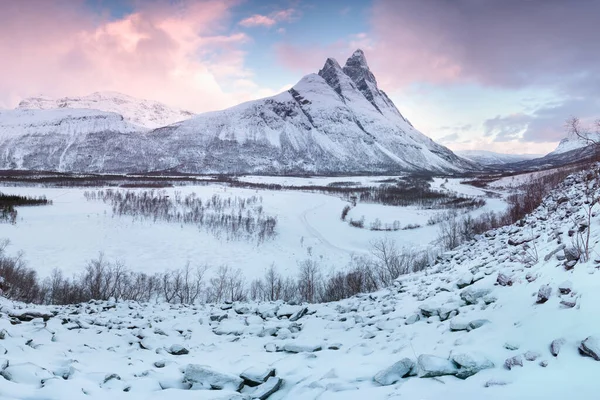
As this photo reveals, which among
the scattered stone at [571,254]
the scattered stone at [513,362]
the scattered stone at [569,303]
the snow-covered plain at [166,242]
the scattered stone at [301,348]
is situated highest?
the scattered stone at [571,254]

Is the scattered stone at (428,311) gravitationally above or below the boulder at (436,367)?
below

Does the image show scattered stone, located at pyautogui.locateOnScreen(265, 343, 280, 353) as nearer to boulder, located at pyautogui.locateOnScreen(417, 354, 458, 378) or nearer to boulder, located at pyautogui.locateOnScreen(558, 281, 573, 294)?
boulder, located at pyautogui.locateOnScreen(417, 354, 458, 378)

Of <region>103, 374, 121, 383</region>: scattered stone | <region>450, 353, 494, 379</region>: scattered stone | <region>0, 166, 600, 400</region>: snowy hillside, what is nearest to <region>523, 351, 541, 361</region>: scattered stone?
<region>0, 166, 600, 400</region>: snowy hillside

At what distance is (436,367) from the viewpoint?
495 centimetres

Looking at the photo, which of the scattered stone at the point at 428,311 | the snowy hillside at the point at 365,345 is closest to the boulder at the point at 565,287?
the snowy hillside at the point at 365,345

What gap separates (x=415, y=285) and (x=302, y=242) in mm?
45680

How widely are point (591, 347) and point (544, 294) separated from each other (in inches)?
68.3

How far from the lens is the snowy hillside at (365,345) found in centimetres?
454

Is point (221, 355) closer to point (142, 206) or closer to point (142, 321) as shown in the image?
point (142, 321)

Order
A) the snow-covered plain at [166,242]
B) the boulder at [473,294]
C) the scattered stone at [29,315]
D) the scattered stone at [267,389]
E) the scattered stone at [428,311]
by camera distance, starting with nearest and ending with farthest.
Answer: the scattered stone at [267,389]
the boulder at [473,294]
the scattered stone at [428,311]
the scattered stone at [29,315]
the snow-covered plain at [166,242]

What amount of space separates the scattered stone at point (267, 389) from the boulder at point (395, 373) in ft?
5.57

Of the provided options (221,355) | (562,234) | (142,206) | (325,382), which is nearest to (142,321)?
(221,355)

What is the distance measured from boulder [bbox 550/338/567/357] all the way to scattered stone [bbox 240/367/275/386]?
4.52 m

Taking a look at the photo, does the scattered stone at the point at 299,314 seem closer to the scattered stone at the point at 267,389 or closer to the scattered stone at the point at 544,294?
the scattered stone at the point at 267,389
